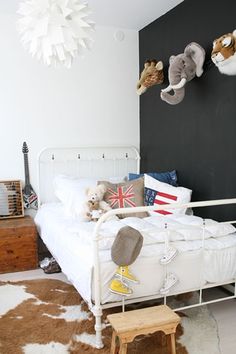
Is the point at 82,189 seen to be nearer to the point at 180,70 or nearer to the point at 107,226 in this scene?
the point at 107,226

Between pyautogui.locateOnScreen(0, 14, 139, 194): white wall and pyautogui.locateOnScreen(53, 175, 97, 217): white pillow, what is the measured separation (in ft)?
1.17

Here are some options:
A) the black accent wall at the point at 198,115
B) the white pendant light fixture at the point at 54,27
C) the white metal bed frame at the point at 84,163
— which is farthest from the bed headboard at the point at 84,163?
the white pendant light fixture at the point at 54,27

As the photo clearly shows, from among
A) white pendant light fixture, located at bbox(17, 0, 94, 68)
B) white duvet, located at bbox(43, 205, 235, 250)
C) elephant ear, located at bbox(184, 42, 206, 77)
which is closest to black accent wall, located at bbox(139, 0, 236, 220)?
elephant ear, located at bbox(184, 42, 206, 77)

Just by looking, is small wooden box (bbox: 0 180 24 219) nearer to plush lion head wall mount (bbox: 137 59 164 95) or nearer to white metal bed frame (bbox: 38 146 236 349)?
white metal bed frame (bbox: 38 146 236 349)

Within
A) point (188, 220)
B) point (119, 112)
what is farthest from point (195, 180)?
point (119, 112)

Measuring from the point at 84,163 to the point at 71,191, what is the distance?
68 cm

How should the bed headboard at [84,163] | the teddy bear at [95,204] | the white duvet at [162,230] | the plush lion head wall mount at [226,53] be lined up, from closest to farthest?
the white duvet at [162,230] < the plush lion head wall mount at [226,53] < the teddy bear at [95,204] < the bed headboard at [84,163]

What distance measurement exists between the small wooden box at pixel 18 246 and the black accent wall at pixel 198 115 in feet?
A: 4.78

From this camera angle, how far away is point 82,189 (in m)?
3.09

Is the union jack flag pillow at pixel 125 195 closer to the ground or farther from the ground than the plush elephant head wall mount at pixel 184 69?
closer to the ground

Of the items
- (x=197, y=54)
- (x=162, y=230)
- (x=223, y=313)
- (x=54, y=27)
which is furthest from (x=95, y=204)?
(x=54, y=27)

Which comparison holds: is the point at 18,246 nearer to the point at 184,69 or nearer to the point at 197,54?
the point at 184,69

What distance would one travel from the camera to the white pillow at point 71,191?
9.58 ft

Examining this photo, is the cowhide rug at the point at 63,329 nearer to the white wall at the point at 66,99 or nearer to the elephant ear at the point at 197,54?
the white wall at the point at 66,99
